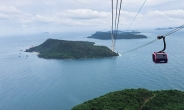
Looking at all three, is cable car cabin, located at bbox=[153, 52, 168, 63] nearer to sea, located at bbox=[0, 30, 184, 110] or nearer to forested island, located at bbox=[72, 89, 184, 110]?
forested island, located at bbox=[72, 89, 184, 110]

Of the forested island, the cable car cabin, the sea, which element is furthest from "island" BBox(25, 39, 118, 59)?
the cable car cabin

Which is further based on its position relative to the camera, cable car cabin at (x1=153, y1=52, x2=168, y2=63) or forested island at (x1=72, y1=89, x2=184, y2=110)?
forested island at (x1=72, y1=89, x2=184, y2=110)

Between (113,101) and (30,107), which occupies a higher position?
(113,101)

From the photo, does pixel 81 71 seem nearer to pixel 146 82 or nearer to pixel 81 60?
pixel 81 60

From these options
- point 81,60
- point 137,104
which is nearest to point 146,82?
point 137,104

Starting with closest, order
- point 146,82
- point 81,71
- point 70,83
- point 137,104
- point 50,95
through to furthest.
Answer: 1. point 137,104
2. point 50,95
3. point 146,82
4. point 70,83
5. point 81,71

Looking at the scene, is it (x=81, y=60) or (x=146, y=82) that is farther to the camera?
(x=81, y=60)

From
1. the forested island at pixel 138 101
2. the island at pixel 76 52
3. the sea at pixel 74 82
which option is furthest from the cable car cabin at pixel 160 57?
the island at pixel 76 52

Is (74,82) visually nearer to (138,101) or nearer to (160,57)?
(138,101)

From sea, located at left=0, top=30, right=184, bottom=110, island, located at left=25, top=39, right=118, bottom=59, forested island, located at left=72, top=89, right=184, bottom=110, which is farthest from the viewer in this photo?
island, located at left=25, top=39, right=118, bottom=59
